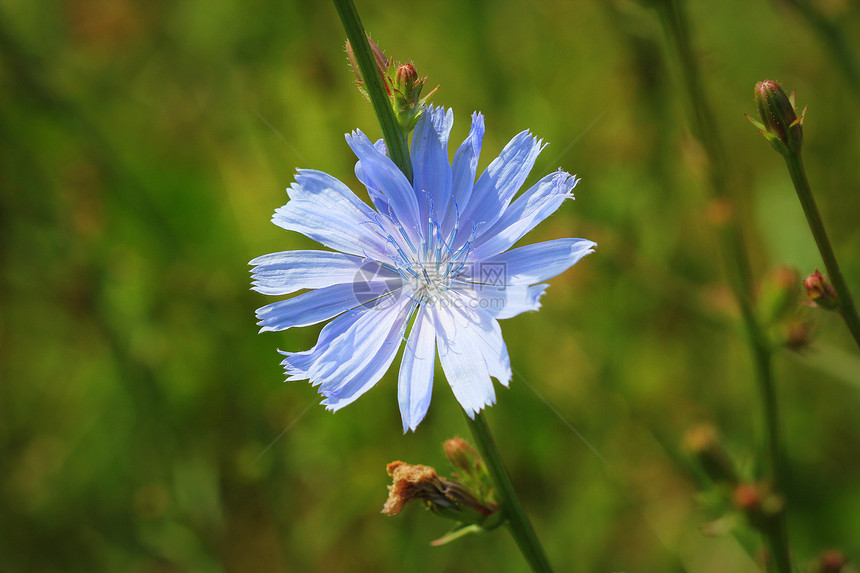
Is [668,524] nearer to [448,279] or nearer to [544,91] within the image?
[448,279]

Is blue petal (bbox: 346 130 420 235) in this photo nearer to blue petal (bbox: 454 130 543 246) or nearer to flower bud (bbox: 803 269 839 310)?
blue petal (bbox: 454 130 543 246)

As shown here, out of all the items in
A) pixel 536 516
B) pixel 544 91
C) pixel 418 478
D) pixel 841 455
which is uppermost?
pixel 544 91

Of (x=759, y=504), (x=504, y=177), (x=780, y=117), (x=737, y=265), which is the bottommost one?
(x=759, y=504)

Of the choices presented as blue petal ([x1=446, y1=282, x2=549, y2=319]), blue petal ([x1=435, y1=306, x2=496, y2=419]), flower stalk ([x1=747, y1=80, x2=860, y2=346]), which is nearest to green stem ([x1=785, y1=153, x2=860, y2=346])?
flower stalk ([x1=747, y1=80, x2=860, y2=346])

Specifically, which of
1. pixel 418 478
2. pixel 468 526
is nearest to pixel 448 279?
pixel 418 478

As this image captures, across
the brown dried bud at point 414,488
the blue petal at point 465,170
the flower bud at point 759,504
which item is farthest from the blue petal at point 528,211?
the flower bud at point 759,504

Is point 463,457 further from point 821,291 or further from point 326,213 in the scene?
point 821,291

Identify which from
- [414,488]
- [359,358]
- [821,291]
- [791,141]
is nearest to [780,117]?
[791,141]

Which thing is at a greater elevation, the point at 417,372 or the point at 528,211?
the point at 528,211
